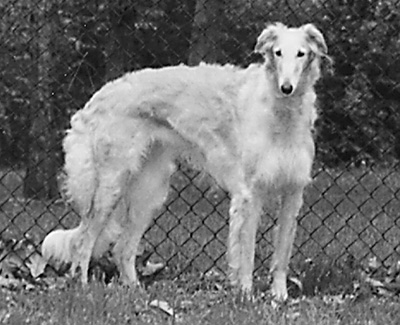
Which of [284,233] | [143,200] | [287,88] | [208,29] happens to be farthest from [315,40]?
[208,29]

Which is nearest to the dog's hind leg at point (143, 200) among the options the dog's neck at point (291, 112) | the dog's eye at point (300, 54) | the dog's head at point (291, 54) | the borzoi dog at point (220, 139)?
the borzoi dog at point (220, 139)

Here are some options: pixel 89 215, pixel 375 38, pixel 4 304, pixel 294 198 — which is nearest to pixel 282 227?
pixel 294 198

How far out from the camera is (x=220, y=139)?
514cm

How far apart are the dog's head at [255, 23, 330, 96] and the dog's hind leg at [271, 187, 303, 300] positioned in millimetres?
530

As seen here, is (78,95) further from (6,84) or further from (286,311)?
(286,311)

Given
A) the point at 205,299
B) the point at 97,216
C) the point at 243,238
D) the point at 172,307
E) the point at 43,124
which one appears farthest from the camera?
the point at 43,124

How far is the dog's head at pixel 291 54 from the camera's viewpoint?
15.7 feet

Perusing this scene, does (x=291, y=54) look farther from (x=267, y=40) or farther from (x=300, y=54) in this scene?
(x=267, y=40)

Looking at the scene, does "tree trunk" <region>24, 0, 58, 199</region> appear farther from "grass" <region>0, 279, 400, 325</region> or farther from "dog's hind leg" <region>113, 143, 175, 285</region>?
"grass" <region>0, 279, 400, 325</region>

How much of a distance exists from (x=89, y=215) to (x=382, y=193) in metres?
5.28

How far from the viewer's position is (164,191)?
5.59 metres

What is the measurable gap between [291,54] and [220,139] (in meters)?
0.58

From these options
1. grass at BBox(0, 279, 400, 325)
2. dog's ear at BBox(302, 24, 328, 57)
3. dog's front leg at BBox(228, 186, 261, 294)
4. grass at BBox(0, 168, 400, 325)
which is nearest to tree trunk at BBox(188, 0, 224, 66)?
grass at BBox(0, 168, 400, 325)

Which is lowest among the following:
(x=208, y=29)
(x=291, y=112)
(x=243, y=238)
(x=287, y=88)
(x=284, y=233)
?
(x=284, y=233)
